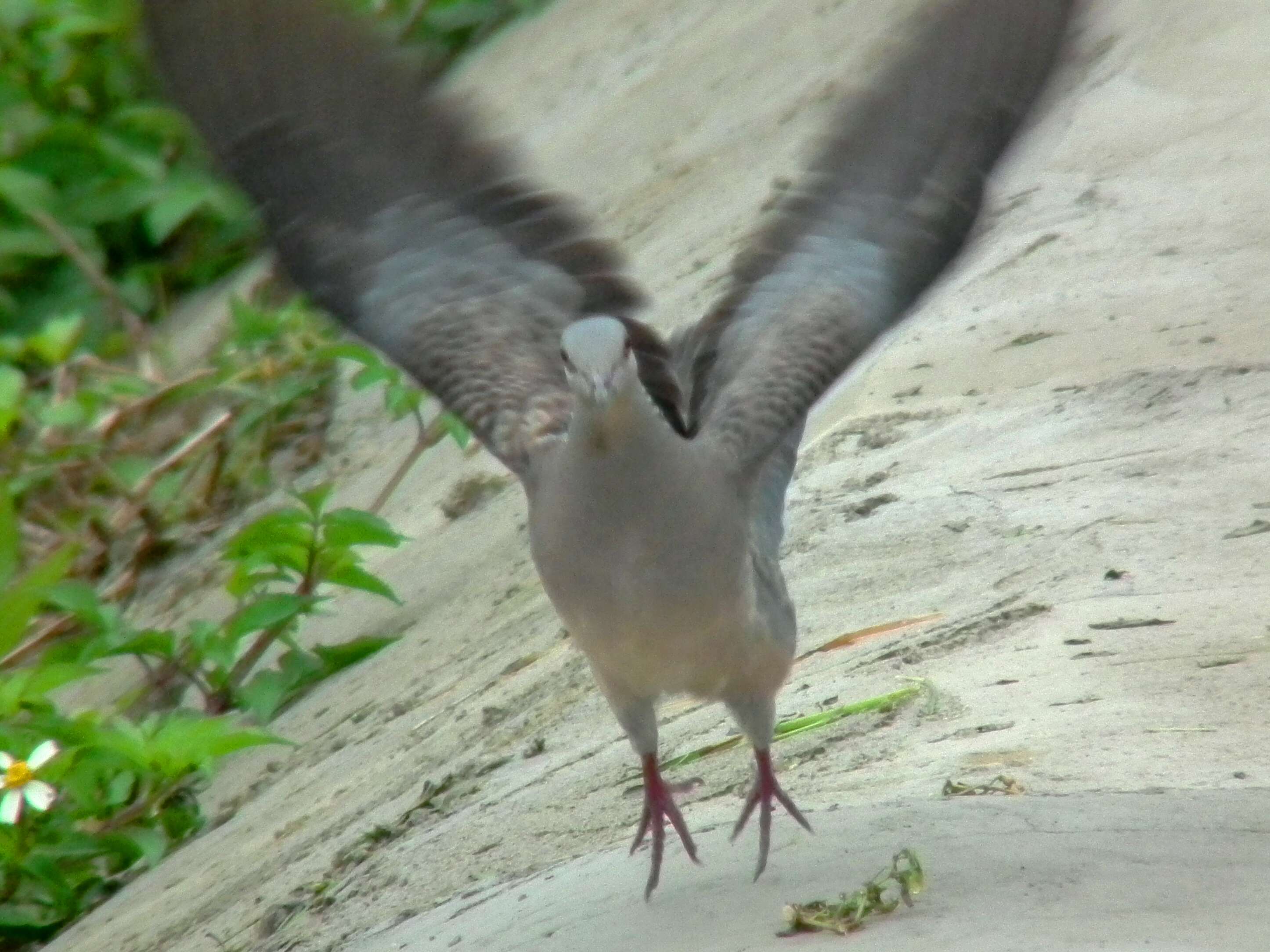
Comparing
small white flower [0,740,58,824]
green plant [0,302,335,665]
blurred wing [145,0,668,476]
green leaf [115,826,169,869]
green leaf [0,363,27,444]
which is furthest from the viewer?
green plant [0,302,335,665]

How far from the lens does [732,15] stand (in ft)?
31.1

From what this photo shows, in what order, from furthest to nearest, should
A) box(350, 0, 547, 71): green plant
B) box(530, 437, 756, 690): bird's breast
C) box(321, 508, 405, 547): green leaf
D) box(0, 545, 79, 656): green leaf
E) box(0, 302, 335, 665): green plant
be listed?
box(350, 0, 547, 71): green plant → box(0, 302, 335, 665): green plant → box(321, 508, 405, 547): green leaf → box(0, 545, 79, 656): green leaf → box(530, 437, 756, 690): bird's breast

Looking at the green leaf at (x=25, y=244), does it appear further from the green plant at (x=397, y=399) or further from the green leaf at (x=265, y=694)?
the green leaf at (x=265, y=694)

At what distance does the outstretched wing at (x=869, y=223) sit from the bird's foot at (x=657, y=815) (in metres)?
0.61

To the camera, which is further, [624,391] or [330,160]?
[330,160]

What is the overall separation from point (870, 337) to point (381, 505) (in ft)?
9.81

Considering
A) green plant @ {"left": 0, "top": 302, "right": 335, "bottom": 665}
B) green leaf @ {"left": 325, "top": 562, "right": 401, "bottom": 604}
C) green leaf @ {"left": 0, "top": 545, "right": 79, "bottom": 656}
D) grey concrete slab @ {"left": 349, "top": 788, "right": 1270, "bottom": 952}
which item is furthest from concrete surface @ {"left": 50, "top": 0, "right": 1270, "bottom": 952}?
green leaf @ {"left": 0, "top": 545, "right": 79, "bottom": 656}

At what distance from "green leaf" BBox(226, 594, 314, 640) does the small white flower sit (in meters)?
0.85

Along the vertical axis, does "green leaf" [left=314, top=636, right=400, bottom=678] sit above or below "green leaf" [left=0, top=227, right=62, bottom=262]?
below

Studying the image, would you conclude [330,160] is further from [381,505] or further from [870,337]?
[381,505]

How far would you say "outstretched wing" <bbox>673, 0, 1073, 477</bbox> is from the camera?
3.82 meters

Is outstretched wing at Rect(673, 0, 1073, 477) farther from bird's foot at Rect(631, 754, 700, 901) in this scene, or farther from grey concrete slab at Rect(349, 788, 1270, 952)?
grey concrete slab at Rect(349, 788, 1270, 952)

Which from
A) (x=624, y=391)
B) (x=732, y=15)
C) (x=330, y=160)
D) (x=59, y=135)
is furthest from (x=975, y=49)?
(x=59, y=135)

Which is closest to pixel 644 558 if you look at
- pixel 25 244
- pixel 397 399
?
pixel 397 399
